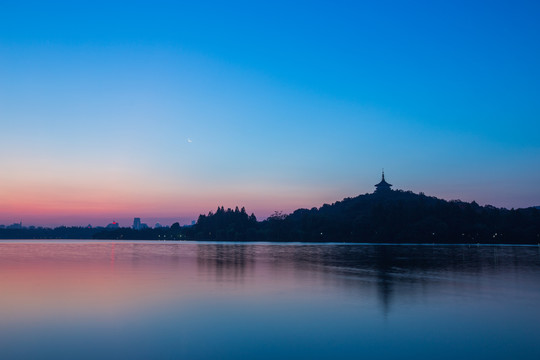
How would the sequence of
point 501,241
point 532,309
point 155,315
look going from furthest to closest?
point 501,241, point 532,309, point 155,315

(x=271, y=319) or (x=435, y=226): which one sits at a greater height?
(x=435, y=226)

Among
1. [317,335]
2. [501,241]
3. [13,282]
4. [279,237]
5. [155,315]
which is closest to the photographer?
[317,335]

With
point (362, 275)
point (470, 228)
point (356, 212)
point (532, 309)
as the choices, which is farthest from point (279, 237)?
point (532, 309)

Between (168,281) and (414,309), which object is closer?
(414,309)

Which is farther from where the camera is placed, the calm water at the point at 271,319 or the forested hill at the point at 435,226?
the forested hill at the point at 435,226

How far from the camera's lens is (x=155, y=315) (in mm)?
15352

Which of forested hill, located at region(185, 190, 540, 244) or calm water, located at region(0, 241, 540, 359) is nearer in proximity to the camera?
calm water, located at region(0, 241, 540, 359)

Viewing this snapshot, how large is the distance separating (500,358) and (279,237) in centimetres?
15869

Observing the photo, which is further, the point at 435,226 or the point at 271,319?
the point at 435,226

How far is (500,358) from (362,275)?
18.8 metres

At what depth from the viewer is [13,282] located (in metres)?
25.0

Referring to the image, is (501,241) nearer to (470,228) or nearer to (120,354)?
(470,228)

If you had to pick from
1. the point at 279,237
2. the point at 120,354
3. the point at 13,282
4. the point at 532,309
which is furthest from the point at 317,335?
the point at 279,237

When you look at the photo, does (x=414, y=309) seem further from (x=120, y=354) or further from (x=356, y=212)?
(x=356, y=212)
